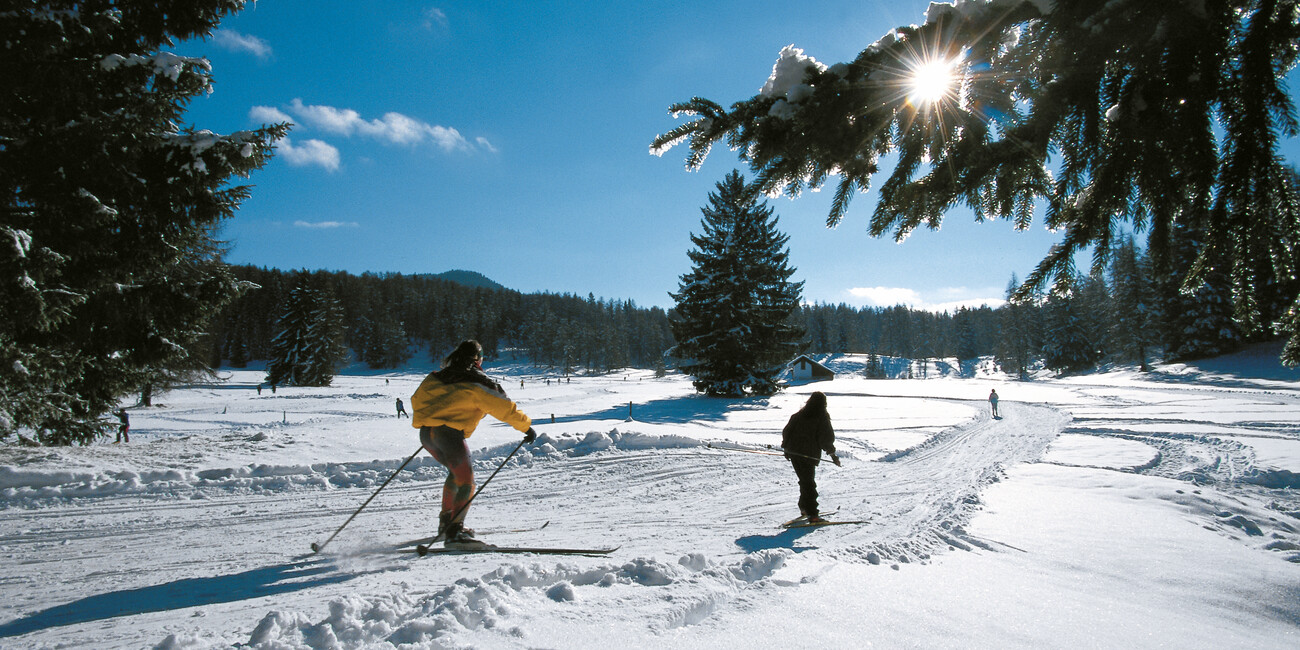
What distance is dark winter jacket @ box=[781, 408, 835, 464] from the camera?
21.9ft

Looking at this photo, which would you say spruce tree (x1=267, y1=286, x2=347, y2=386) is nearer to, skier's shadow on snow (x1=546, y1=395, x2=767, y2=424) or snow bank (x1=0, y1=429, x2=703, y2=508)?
skier's shadow on snow (x1=546, y1=395, x2=767, y2=424)

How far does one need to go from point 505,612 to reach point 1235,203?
3824 millimetres

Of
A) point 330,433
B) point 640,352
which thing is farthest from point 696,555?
point 640,352

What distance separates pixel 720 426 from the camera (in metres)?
17.8

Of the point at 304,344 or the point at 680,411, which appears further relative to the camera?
the point at 304,344

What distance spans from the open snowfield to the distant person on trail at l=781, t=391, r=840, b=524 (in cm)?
71

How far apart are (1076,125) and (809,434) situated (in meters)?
5.21

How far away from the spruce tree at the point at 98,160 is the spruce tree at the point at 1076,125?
656 centimetres

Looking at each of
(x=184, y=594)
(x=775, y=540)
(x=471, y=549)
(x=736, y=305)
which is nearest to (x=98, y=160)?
(x=184, y=594)

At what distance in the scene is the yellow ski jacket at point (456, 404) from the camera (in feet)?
15.7

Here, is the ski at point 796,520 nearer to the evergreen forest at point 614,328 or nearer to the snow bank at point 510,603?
the snow bank at point 510,603

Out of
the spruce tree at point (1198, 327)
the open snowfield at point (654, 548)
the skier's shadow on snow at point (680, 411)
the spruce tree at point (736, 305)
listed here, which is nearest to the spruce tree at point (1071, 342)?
the spruce tree at point (1198, 327)

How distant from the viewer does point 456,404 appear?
4.79m

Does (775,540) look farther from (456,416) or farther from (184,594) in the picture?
(184,594)
